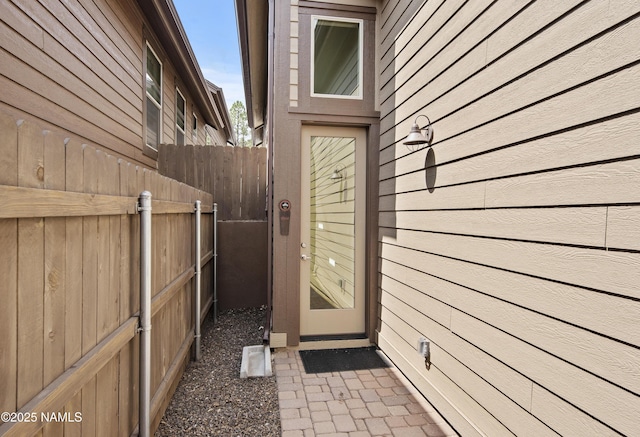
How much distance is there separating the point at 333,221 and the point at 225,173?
262cm

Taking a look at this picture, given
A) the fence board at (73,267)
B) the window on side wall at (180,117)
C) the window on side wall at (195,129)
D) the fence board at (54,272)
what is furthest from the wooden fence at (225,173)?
the fence board at (54,272)

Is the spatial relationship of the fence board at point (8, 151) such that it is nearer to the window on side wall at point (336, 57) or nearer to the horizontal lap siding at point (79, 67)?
the horizontal lap siding at point (79, 67)

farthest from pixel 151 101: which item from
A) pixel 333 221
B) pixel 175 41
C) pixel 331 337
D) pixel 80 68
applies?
pixel 331 337

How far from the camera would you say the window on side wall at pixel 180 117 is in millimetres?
6738

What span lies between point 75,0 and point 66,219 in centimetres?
300

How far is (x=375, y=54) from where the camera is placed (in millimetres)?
3709

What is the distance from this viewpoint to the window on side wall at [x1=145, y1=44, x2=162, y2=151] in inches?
200

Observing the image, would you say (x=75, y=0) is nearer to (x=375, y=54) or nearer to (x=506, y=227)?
(x=375, y=54)

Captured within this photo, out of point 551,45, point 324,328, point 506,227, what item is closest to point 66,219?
point 506,227

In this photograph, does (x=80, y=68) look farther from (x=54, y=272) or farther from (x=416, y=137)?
(x=416, y=137)

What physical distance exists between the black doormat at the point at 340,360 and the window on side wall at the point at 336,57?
269 centimetres

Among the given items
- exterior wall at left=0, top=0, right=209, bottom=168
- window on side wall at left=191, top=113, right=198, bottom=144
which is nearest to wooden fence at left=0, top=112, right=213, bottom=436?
exterior wall at left=0, top=0, right=209, bottom=168

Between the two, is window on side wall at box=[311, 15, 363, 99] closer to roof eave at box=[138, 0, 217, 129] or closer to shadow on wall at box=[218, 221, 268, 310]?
shadow on wall at box=[218, 221, 268, 310]

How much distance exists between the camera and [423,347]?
8.45ft
